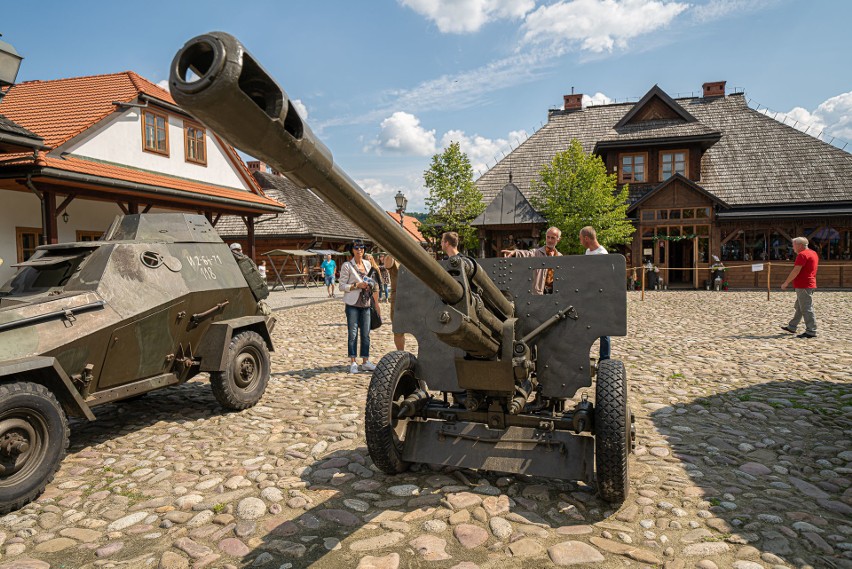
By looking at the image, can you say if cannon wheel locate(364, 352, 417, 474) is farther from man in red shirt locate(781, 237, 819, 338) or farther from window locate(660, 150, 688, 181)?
window locate(660, 150, 688, 181)

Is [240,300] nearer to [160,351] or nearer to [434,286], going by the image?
[160,351]

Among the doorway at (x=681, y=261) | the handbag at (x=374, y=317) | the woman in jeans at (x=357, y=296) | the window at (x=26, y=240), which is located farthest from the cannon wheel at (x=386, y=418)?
the doorway at (x=681, y=261)

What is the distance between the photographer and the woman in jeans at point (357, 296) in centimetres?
752

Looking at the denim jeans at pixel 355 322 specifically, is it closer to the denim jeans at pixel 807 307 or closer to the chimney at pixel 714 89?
the denim jeans at pixel 807 307

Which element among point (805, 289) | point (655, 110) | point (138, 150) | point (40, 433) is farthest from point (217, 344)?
point (655, 110)

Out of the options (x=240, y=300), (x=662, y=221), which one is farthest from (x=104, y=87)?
(x=662, y=221)

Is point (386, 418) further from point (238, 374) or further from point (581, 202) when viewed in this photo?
point (581, 202)

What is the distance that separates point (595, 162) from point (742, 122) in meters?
11.7

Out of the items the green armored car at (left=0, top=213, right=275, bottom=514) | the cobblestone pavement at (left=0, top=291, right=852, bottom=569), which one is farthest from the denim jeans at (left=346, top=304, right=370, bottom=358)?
the cobblestone pavement at (left=0, top=291, right=852, bottom=569)

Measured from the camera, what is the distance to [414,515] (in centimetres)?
348

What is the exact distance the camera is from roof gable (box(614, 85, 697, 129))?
27.3 meters

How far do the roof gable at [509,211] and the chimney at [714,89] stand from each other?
15.8m

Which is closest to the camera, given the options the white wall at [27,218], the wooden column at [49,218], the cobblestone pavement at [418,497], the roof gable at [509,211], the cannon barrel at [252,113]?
the cannon barrel at [252,113]

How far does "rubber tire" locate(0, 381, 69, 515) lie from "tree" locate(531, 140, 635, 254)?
2124 cm
